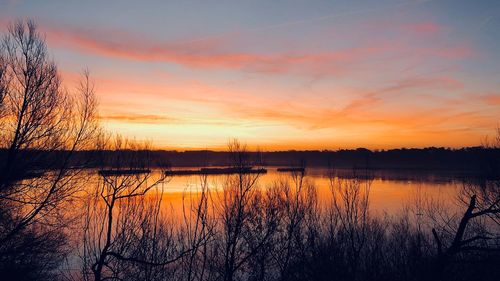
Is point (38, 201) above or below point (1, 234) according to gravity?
above

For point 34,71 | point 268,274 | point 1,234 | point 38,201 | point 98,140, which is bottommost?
point 268,274

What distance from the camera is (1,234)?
52.7ft

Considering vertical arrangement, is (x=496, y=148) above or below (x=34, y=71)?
below

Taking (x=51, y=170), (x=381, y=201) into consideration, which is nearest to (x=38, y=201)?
(x=51, y=170)

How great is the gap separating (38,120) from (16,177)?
8.39 ft

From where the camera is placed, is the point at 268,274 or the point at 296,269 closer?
the point at 296,269

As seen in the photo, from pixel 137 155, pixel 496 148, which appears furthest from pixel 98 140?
pixel 496 148

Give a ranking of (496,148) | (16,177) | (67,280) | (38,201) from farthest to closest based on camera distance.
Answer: (496,148) → (67,280) → (38,201) → (16,177)

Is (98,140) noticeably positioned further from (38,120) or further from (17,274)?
(17,274)

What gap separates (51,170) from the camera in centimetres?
1720

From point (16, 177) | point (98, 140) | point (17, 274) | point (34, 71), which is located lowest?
point (17, 274)

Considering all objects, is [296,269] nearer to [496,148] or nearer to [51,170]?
[51,170]

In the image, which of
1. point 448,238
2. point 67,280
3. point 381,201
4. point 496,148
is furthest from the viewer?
point 381,201

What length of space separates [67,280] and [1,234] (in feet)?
17.0
